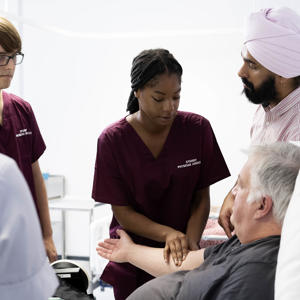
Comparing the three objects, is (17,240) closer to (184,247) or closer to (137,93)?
(184,247)

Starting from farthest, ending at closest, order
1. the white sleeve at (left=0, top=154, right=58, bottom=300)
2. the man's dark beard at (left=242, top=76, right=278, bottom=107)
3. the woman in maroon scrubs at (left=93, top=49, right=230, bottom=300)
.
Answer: the man's dark beard at (left=242, top=76, right=278, bottom=107) → the woman in maroon scrubs at (left=93, top=49, right=230, bottom=300) → the white sleeve at (left=0, top=154, right=58, bottom=300)

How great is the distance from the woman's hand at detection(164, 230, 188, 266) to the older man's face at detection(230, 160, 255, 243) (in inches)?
9.9

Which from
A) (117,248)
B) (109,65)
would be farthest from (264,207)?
(109,65)

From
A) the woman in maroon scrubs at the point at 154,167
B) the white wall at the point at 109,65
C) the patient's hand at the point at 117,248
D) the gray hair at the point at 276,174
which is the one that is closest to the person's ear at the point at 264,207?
the gray hair at the point at 276,174

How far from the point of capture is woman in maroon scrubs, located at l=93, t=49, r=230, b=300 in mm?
1521

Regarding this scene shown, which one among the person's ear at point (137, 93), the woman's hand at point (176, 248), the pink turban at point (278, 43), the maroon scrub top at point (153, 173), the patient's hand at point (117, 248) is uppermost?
the pink turban at point (278, 43)

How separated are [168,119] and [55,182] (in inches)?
121

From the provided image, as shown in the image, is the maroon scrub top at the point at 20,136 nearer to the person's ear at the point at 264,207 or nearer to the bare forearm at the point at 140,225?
the bare forearm at the point at 140,225

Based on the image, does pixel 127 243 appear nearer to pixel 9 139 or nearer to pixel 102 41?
pixel 9 139

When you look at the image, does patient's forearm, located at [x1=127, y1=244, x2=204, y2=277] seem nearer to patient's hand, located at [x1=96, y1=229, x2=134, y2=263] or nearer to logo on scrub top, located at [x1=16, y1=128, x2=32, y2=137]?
patient's hand, located at [x1=96, y1=229, x2=134, y2=263]

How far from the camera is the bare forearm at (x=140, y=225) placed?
4.85 feet

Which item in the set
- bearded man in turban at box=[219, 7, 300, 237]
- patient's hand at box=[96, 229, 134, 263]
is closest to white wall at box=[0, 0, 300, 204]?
bearded man in turban at box=[219, 7, 300, 237]

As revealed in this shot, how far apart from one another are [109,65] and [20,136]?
2786mm

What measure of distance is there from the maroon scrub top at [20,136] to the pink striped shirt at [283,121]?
2.86ft
